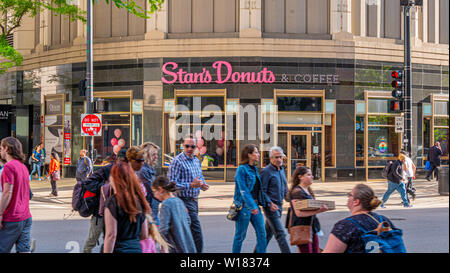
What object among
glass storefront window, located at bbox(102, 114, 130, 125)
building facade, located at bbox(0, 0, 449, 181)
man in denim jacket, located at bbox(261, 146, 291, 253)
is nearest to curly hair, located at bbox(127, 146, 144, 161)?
man in denim jacket, located at bbox(261, 146, 291, 253)

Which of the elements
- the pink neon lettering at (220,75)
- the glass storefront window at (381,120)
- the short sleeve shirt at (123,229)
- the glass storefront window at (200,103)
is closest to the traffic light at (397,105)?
the glass storefront window at (381,120)

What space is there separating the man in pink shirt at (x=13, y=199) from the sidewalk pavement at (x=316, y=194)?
795cm

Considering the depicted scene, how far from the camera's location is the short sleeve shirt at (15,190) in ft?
18.7

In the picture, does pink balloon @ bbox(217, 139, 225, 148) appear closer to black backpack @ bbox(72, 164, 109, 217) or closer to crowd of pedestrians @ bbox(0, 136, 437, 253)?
crowd of pedestrians @ bbox(0, 136, 437, 253)

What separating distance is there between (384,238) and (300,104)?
18.5m

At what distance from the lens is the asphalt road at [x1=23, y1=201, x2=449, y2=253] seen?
8305 mm

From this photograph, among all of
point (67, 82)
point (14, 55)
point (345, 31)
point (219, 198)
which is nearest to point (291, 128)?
point (345, 31)

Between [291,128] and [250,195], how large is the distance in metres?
15.1

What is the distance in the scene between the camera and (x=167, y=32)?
72.9ft

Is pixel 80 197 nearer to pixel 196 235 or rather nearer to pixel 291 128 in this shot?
pixel 196 235

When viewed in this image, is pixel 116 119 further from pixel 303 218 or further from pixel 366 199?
pixel 366 199

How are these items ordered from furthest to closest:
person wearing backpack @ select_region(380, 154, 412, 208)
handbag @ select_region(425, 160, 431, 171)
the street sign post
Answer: handbag @ select_region(425, 160, 431, 171) → the street sign post → person wearing backpack @ select_region(380, 154, 412, 208)

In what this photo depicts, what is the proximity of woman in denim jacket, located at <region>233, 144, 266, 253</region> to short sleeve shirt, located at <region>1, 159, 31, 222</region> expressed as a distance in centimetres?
284

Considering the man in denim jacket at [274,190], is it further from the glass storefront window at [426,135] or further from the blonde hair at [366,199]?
the glass storefront window at [426,135]
